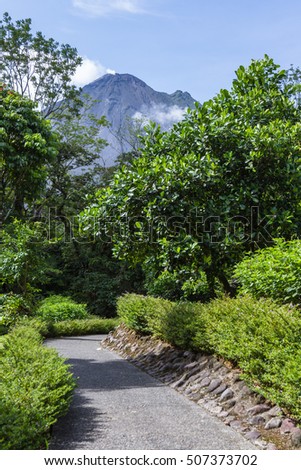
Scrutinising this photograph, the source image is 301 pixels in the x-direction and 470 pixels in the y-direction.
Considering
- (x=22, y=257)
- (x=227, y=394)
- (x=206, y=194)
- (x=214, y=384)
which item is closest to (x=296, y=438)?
(x=227, y=394)

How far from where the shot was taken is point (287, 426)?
15.6ft

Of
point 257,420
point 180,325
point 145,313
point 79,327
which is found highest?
point 180,325

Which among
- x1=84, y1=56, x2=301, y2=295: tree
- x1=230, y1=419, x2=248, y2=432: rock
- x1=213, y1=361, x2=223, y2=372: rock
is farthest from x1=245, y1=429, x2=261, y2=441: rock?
x1=84, y1=56, x2=301, y2=295: tree

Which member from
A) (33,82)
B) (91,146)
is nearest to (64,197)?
(91,146)

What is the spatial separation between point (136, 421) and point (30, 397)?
55.4 inches

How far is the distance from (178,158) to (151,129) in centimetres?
110

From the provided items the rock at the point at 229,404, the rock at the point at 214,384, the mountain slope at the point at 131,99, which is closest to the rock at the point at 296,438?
→ the rock at the point at 229,404

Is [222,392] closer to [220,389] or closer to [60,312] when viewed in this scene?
[220,389]

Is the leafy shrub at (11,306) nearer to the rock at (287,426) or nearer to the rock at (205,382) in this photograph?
the rock at (205,382)

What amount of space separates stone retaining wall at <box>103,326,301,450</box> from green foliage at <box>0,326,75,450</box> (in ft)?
6.59

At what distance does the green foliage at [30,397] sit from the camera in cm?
426

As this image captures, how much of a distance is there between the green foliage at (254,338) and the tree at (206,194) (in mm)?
1298

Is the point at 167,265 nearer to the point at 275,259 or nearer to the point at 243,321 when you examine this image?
the point at 275,259

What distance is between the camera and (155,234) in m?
9.34
